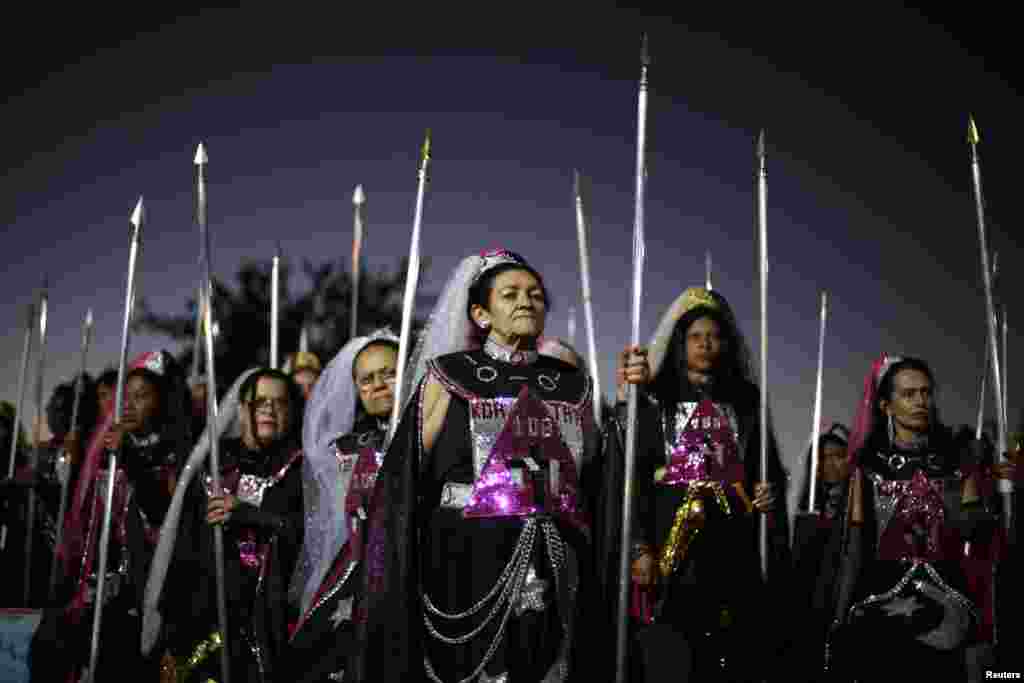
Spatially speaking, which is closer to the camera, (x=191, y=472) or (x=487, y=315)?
(x=487, y=315)

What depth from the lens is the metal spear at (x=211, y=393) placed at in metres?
6.60

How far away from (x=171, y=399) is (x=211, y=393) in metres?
2.10

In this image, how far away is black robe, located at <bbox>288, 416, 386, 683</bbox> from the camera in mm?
6781

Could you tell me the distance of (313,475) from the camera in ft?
24.4

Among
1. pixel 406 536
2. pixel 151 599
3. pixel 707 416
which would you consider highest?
pixel 707 416

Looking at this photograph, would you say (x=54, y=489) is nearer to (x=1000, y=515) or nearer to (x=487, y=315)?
(x=487, y=315)

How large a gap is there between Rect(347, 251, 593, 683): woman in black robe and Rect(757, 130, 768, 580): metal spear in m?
1.64

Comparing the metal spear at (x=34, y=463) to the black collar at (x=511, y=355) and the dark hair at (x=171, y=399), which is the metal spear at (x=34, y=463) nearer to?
the dark hair at (x=171, y=399)

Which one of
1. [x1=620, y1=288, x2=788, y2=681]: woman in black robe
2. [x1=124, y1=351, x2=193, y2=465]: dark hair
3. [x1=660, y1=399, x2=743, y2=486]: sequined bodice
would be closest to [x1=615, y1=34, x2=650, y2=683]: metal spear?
[x1=620, y1=288, x2=788, y2=681]: woman in black robe

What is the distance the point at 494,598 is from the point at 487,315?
1.35 m

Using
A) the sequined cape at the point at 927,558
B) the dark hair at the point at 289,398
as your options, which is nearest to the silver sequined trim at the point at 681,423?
the sequined cape at the point at 927,558

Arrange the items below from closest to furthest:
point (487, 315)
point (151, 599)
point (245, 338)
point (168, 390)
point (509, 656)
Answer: point (509, 656) → point (487, 315) → point (151, 599) → point (168, 390) → point (245, 338)

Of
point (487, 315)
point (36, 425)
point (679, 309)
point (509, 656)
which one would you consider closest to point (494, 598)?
point (509, 656)

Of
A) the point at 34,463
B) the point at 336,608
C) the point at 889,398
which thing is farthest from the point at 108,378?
the point at 889,398
